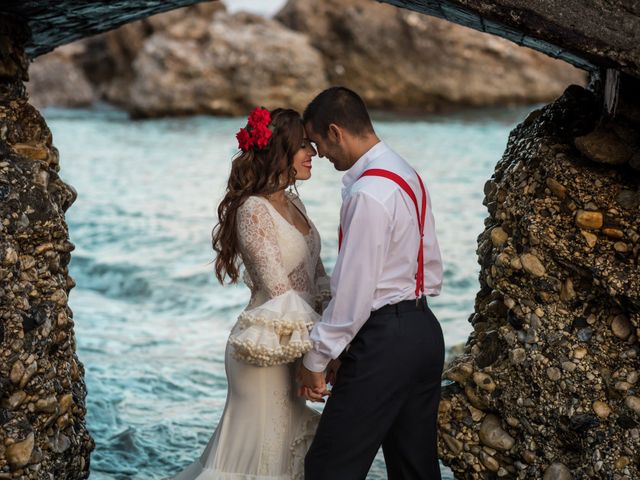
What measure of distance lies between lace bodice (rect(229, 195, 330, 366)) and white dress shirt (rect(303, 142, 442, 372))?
0.18 m

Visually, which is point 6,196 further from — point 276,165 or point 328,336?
point 328,336

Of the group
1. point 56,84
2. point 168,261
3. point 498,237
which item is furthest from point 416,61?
point 498,237

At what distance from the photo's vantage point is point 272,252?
164 inches

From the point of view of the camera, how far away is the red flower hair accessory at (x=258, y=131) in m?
4.20

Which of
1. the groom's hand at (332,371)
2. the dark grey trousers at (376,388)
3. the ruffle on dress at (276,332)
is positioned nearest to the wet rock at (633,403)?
the dark grey trousers at (376,388)

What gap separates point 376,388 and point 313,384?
0.85ft

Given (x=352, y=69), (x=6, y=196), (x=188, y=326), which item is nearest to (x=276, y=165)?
(x=6, y=196)

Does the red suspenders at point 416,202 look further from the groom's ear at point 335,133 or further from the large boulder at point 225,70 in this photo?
the large boulder at point 225,70

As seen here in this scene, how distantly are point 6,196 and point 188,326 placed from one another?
6.99m

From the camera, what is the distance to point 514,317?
4.79 m

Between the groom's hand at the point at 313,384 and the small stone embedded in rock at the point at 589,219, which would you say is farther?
the small stone embedded in rock at the point at 589,219

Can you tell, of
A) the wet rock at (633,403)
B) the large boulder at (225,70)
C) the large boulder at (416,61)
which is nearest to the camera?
the wet rock at (633,403)

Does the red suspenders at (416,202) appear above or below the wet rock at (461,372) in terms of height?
above

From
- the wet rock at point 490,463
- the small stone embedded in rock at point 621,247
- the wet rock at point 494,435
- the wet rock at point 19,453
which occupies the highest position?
the small stone embedded in rock at point 621,247
